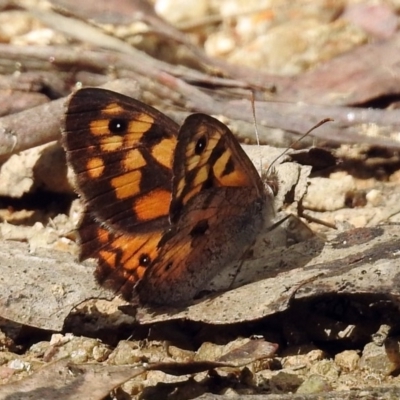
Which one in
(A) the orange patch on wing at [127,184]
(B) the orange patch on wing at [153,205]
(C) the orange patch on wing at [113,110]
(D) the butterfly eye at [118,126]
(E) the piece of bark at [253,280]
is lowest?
(E) the piece of bark at [253,280]

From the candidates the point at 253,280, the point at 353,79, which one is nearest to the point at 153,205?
the point at 253,280

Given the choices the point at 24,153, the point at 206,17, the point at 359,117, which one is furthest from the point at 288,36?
the point at 24,153

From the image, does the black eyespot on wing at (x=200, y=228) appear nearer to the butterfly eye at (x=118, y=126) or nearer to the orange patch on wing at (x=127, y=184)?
the orange patch on wing at (x=127, y=184)

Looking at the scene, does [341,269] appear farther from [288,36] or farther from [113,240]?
[288,36]

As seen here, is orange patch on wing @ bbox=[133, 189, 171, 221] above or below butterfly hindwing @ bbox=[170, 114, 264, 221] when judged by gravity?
below

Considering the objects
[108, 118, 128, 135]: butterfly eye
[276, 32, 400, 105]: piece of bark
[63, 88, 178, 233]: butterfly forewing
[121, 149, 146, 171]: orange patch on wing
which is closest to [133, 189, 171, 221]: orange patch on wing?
[63, 88, 178, 233]: butterfly forewing

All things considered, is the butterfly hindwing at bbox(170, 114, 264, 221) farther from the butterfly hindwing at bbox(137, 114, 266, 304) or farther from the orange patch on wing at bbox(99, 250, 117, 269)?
the orange patch on wing at bbox(99, 250, 117, 269)

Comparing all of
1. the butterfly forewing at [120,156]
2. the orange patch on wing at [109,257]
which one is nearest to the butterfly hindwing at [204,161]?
the butterfly forewing at [120,156]
